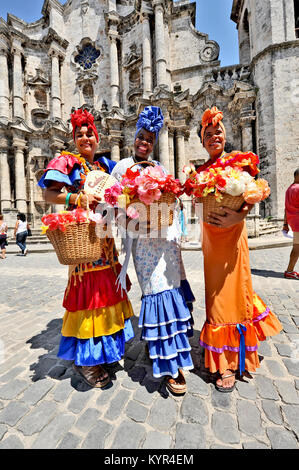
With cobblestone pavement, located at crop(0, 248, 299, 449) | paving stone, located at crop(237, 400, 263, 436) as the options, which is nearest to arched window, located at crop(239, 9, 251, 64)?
cobblestone pavement, located at crop(0, 248, 299, 449)

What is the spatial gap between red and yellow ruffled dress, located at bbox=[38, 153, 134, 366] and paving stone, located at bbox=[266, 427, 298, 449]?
1247mm

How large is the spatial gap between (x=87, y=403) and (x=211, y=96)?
17.7m

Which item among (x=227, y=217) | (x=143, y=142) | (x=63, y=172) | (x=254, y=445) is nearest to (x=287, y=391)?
(x=254, y=445)

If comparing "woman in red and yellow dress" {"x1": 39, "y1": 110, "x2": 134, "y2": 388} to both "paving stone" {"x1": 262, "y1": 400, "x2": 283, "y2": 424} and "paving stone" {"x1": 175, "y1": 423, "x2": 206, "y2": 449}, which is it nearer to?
"paving stone" {"x1": 175, "y1": 423, "x2": 206, "y2": 449}

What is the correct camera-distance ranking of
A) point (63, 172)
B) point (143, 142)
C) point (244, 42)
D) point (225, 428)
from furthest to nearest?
1. point (244, 42)
2. point (143, 142)
3. point (63, 172)
4. point (225, 428)

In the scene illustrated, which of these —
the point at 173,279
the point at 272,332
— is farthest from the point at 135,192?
the point at 272,332

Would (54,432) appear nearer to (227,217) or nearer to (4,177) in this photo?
(227,217)

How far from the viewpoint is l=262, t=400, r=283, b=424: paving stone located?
152 cm

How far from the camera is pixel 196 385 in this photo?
6.22 ft

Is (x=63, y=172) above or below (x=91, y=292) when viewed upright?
above

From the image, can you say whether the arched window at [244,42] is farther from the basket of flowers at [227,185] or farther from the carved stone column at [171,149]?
the basket of flowers at [227,185]

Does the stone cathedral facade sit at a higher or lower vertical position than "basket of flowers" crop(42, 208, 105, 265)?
higher

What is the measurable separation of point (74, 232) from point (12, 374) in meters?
1.78

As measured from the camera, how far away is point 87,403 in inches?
68.2
